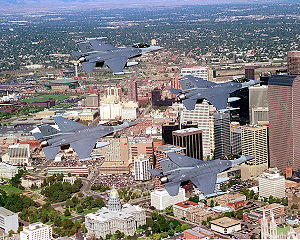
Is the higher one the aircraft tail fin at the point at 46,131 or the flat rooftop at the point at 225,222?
the aircraft tail fin at the point at 46,131

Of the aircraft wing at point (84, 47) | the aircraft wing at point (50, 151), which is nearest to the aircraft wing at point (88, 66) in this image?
the aircraft wing at point (84, 47)

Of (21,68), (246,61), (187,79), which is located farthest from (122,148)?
(21,68)

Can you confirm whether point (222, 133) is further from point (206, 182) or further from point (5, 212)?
point (206, 182)

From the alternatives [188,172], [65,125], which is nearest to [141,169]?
[65,125]

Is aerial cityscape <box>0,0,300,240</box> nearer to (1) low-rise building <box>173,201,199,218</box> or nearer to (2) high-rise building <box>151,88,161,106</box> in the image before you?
(1) low-rise building <box>173,201,199,218</box>

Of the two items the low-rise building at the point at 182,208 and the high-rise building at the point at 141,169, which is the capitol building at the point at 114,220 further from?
→ the high-rise building at the point at 141,169

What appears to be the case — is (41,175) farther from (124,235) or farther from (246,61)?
(246,61)
